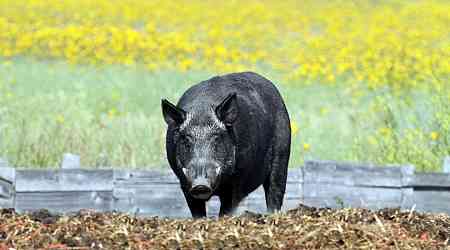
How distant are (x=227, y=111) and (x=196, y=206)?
72cm

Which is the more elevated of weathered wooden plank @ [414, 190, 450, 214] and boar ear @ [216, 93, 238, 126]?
boar ear @ [216, 93, 238, 126]

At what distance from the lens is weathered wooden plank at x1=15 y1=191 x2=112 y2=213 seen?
370 inches

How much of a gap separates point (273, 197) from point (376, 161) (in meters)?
3.60

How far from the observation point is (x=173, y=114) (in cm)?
713

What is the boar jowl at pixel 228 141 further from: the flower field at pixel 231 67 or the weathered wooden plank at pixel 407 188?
the flower field at pixel 231 67

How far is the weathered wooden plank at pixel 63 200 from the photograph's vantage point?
9391 millimetres

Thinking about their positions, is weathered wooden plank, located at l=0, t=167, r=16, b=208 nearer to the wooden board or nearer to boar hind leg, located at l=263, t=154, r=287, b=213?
boar hind leg, located at l=263, t=154, r=287, b=213

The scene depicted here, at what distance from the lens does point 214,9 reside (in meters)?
33.0

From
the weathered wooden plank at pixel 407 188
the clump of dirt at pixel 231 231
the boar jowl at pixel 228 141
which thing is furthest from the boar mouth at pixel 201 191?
the weathered wooden plank at pixel 407 188

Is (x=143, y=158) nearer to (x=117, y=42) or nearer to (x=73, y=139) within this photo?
(x=73, y=139)

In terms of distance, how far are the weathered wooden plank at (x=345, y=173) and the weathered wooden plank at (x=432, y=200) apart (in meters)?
0.21

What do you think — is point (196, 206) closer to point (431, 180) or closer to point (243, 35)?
point (431, 180)

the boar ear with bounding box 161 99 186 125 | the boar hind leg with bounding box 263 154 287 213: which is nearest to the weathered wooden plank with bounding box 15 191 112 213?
the boar hind leg with bounding box 263 154 287 213

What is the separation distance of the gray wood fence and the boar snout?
293 cm
